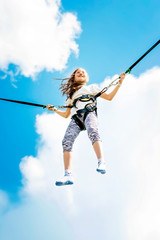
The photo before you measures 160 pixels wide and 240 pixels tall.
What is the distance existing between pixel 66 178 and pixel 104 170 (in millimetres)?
726

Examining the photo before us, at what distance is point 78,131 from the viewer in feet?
16.3

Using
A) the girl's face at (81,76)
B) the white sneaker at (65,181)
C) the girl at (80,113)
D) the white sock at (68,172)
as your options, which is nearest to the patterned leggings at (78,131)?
the girl at (80,113)

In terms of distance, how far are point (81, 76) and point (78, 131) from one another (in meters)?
1.50

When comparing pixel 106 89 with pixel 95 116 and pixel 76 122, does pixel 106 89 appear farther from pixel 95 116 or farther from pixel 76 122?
pixel 76 122

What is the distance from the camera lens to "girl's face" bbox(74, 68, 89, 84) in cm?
561

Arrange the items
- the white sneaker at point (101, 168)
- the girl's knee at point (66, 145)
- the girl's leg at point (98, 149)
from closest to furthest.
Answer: the white sneaker at point (101, 168)
the girl's leg at point (98, 149)
the girl's knee at point (66, 145)

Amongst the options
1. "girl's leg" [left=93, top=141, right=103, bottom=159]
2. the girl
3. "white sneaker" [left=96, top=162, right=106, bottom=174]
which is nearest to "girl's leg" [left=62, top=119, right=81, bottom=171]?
the girl

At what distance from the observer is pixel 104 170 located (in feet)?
12.9

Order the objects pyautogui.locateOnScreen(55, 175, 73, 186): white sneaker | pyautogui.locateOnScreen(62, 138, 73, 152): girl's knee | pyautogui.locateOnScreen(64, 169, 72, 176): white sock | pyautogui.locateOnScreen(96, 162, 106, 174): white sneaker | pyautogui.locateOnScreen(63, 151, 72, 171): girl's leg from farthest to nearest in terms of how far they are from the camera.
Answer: pyautogui.locateOnScreen(62, 138, 73, 152): girl's knee < pyautogui.locateOnScreen(63, 151, 72, 171): girl's leg < pyautogui.locateOnScreen(64, 169, 72, 176): white sock < pyautogui.locateOnScreen(55, 175, 73, 186): white sneaker < pyautogui.locateOnScreen(96, 162, 106, 174): white sneaker

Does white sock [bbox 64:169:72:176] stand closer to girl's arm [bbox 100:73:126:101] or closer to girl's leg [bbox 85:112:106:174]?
girl's leg [bbox 85:112:106:174]

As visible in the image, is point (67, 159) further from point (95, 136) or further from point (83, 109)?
point (83, 109)

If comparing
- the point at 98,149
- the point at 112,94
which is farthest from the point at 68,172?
the point at 112,94

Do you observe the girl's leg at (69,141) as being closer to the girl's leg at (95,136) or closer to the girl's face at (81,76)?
the girl's leg at (95,136)

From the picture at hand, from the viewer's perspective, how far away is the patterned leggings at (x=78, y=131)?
4.43 metres
